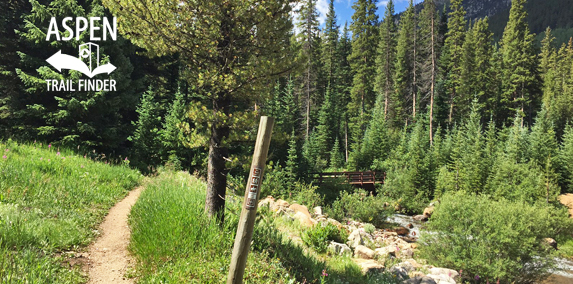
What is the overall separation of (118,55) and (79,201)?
395 inches

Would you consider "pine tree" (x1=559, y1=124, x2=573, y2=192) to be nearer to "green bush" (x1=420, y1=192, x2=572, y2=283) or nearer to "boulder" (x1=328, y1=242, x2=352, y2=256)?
"green bush" (x1=420, y1=192, x2=572, y2=283)

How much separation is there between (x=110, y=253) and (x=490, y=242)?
43.6 ft

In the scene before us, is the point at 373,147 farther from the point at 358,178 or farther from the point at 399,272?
the point at 399,272

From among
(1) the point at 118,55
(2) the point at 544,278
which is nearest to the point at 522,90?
(2) the point at 544,278

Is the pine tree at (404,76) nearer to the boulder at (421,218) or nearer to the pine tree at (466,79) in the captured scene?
the pine tree at (466,79)

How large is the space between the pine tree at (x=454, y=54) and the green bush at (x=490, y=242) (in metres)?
26.6

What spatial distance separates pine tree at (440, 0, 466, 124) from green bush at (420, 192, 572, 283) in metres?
26.6

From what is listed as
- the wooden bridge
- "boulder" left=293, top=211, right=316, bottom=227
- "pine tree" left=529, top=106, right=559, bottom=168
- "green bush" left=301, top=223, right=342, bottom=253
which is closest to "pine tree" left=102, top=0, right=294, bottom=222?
"green bush" left=301, top=223, right=342, bottom=253

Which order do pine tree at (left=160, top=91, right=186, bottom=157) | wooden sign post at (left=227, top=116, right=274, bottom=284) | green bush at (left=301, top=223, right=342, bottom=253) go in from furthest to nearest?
pine tree at (left=160, top=91, right=186, bottom=157), green bush at (left=301, top=223, right=342, bottom=253), wooden sign post at (left=227, top=116, right=274, bottom=284)

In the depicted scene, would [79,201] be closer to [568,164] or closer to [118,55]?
[118,55]

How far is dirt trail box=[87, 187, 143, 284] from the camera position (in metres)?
3.84

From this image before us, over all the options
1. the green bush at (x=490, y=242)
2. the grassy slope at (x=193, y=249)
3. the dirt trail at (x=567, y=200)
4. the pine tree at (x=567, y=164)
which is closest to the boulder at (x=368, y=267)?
the grassy slope at (x=193, y=249)

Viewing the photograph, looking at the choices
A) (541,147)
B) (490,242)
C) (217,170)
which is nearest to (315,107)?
(541,147)

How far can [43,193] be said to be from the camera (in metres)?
5.53
